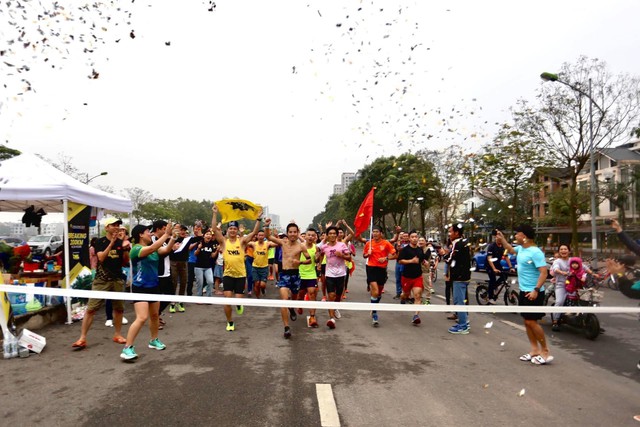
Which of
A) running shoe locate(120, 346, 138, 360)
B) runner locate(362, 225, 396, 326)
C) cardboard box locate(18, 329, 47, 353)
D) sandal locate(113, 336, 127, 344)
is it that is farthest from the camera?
runner locate(362, 225, 396, 326)

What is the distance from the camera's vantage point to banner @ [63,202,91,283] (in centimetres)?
863

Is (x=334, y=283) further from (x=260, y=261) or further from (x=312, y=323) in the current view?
(x=260, y=261)

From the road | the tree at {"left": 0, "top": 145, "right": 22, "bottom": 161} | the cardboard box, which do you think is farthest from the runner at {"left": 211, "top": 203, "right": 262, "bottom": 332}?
the tree at {"left": 0, "top": 145, "right": 22, "bottom": 161}

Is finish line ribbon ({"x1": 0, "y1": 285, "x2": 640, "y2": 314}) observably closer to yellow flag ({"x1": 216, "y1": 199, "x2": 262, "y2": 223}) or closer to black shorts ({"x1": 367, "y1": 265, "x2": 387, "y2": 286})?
black shorts ({"x1": 367, "y1": 265, "x2": 387, "y2": 286})

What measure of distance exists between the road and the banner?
1691 mm

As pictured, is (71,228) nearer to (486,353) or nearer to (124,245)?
(124,245)

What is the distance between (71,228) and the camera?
28.2 feet

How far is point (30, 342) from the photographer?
19.1 ft

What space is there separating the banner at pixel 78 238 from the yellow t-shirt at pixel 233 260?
344 cm

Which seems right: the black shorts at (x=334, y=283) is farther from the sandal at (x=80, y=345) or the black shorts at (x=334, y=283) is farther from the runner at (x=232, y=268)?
the sandal at (x=80, y=345)

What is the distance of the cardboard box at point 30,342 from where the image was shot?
577cm

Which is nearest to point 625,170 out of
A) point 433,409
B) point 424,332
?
point 424,332

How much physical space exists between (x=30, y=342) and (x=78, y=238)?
344 centimetres

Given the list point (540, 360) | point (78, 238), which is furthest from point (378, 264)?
point (78, 238)
